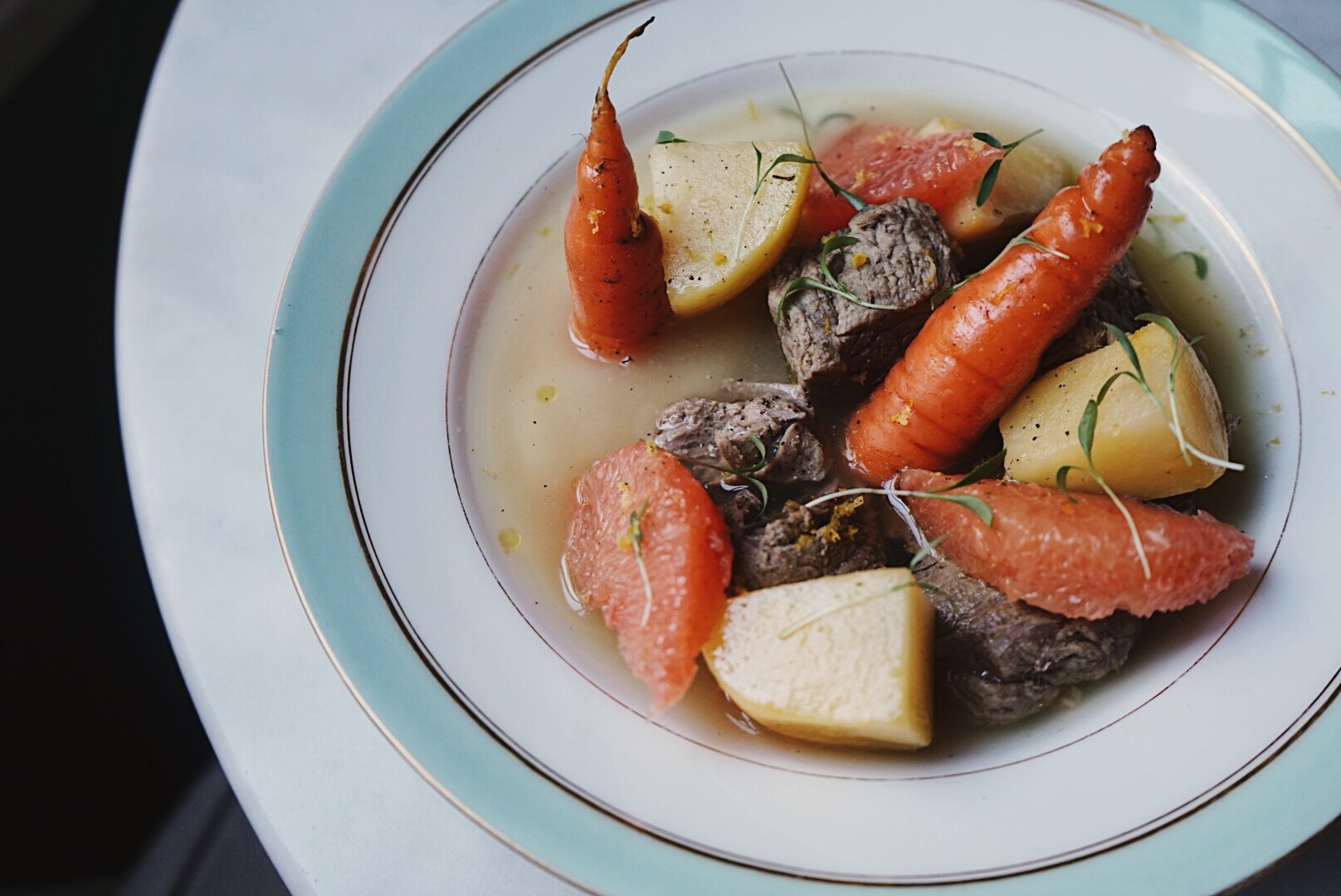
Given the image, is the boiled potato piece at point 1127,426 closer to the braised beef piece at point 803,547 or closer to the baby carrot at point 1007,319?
the baby carrot at point 1007,319

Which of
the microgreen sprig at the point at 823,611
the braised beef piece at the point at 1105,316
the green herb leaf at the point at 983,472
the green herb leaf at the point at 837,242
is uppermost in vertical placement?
the green herb leaf at the point at 837,242

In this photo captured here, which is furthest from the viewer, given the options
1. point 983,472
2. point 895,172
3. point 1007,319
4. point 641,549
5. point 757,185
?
point 895,172

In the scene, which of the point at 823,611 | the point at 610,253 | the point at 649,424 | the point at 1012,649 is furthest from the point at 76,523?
the point at 1012,649

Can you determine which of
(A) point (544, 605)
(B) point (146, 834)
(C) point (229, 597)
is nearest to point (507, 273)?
(A) point (544, 605)

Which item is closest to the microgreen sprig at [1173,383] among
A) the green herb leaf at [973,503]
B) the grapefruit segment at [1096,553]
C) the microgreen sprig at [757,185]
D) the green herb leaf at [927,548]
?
the grapefruit segment at [1096,553]

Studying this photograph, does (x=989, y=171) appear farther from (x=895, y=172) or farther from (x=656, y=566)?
Answer: (x=656, y=566)

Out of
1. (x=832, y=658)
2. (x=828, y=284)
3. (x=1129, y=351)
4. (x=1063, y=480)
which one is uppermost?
(x=828, y=284)

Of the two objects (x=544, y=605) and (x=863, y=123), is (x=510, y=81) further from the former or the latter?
(x=544, y=605)
